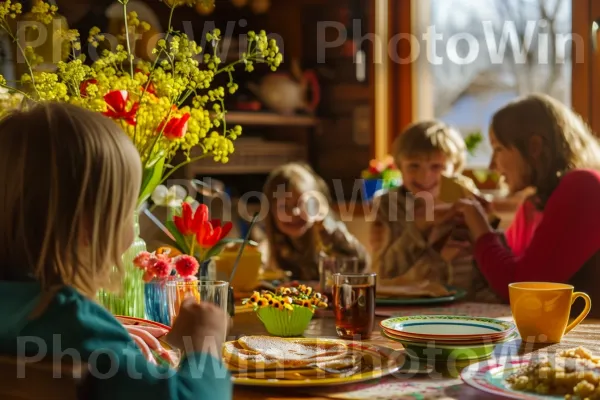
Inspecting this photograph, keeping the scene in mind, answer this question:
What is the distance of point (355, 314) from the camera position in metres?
1.30

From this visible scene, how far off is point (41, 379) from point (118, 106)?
2.01 feet

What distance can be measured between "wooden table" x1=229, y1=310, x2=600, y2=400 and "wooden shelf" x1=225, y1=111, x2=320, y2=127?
2100mm

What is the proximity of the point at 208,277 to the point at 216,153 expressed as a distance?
0.80 ft

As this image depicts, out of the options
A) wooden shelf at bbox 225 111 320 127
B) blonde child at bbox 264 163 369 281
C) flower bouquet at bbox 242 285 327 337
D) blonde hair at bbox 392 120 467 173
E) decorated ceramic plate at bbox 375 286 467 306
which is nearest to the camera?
flower bouquet at bbox 242 285 327 337

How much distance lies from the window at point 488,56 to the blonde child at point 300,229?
93 centimetres

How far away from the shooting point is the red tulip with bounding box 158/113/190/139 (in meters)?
1.33

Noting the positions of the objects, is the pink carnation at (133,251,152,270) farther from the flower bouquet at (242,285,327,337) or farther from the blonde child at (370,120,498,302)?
the blonde child at (370,120,498,302)

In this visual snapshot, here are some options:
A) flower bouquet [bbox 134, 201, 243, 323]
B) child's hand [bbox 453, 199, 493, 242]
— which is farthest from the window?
flower bouquet [bbox 134, 201, 243, 323]

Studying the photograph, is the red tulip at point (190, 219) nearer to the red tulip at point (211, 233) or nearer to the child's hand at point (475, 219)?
the red tulip at point (211, 233)

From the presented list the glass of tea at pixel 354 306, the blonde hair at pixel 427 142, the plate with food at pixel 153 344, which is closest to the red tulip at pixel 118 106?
the plate with food at pixel 153 344

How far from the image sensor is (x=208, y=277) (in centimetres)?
152

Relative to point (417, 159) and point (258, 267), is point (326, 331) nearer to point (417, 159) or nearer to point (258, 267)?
point (258, 267)

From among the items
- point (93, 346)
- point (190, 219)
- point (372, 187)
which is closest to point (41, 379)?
point (93, 346)

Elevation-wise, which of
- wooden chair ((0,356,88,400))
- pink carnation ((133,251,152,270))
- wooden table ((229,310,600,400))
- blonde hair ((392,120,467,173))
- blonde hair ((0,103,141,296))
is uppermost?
blonde hair ((392,120,467,173))
